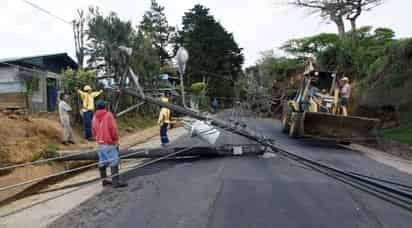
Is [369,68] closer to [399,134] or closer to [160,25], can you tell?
[399,134]

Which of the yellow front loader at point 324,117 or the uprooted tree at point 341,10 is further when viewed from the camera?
the uprooted tree at point 341,10

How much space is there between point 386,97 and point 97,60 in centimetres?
1657

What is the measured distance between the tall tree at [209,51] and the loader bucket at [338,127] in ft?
87.3

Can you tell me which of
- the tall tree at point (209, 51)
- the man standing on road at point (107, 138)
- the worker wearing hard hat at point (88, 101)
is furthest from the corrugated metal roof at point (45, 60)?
the tall tree at point (209, 51)

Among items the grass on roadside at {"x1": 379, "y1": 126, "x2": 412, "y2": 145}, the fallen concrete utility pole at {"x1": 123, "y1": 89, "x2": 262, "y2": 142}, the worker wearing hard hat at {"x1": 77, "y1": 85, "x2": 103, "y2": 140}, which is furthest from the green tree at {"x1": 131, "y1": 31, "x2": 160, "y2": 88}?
the grass on roadside at {"x1": 379, "y1": 126, "x2": 412, "y2": 145}

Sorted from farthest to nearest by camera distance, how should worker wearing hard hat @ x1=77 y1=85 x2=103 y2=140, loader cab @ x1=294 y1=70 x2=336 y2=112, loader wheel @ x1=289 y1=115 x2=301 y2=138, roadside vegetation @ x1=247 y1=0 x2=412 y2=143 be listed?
roadside vegetation @ x1=247 y1=0 x2=412 y2=143
loader cab @ x1=294 y1=70 x2=336 y2=112
loader wheel @ x1=289 y1=115 x2=301 y2=138
worker wearing hard hat @ x1=77 y1=85 x2=103 y2=140

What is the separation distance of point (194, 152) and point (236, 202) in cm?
374

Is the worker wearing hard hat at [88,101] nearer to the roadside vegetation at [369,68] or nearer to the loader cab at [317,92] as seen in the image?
the loader cab at [317,92]

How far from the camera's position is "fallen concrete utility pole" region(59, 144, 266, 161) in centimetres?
787

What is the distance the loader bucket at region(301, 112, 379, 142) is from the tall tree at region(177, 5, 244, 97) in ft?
87.3

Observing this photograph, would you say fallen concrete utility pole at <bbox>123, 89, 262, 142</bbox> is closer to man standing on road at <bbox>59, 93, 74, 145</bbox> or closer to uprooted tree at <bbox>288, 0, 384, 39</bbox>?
man standing on road at <bbox>59, 93, 74, 145</bbox>

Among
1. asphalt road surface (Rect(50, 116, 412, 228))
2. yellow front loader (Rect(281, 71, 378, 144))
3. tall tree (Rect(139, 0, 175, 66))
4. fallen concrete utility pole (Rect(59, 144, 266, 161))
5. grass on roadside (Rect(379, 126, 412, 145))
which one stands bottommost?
grass on roadside (Rect(379, 126, 412, 145))

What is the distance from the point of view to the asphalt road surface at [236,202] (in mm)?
4383

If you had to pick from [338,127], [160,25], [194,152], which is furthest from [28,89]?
[160,25]
